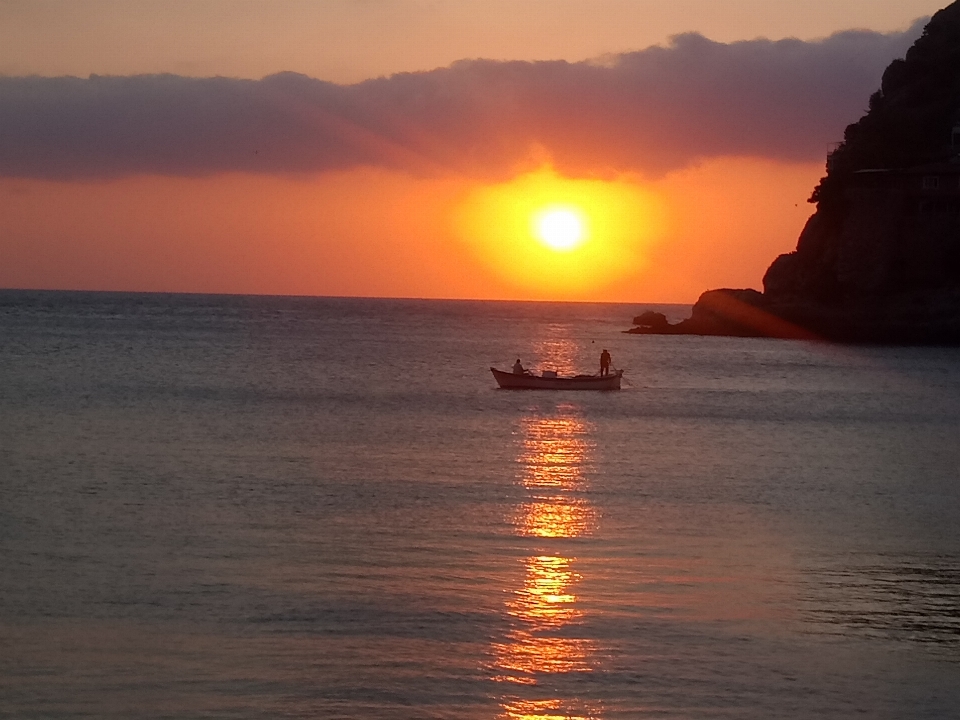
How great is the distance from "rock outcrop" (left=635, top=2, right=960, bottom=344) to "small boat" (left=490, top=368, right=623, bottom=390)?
36351mm

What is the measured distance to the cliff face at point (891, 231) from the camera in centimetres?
8231

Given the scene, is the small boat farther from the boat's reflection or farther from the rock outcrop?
the rock outcrop

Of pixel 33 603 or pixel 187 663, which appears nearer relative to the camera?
pixel 187 663

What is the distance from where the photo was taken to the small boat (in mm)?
52625

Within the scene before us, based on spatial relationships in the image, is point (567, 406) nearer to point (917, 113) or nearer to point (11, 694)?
point (11, 694)

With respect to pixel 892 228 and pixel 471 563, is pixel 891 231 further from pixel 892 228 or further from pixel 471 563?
pixel 471 563

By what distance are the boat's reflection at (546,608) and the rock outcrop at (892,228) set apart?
6045cm

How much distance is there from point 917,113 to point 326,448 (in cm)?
7173

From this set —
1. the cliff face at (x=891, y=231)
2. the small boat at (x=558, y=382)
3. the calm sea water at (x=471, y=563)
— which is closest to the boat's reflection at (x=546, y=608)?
the calm sea water at (x=471, y=563)

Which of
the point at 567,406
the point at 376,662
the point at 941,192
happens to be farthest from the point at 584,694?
the point at 941,192

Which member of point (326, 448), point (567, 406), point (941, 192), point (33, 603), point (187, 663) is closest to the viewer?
point (187, 663)

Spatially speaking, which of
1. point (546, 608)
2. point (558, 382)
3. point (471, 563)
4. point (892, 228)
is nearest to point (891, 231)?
point (892, 228)

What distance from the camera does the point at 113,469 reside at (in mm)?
26203

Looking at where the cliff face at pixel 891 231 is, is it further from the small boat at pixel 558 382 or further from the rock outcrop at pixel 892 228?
the small boat at pixel 558 382
